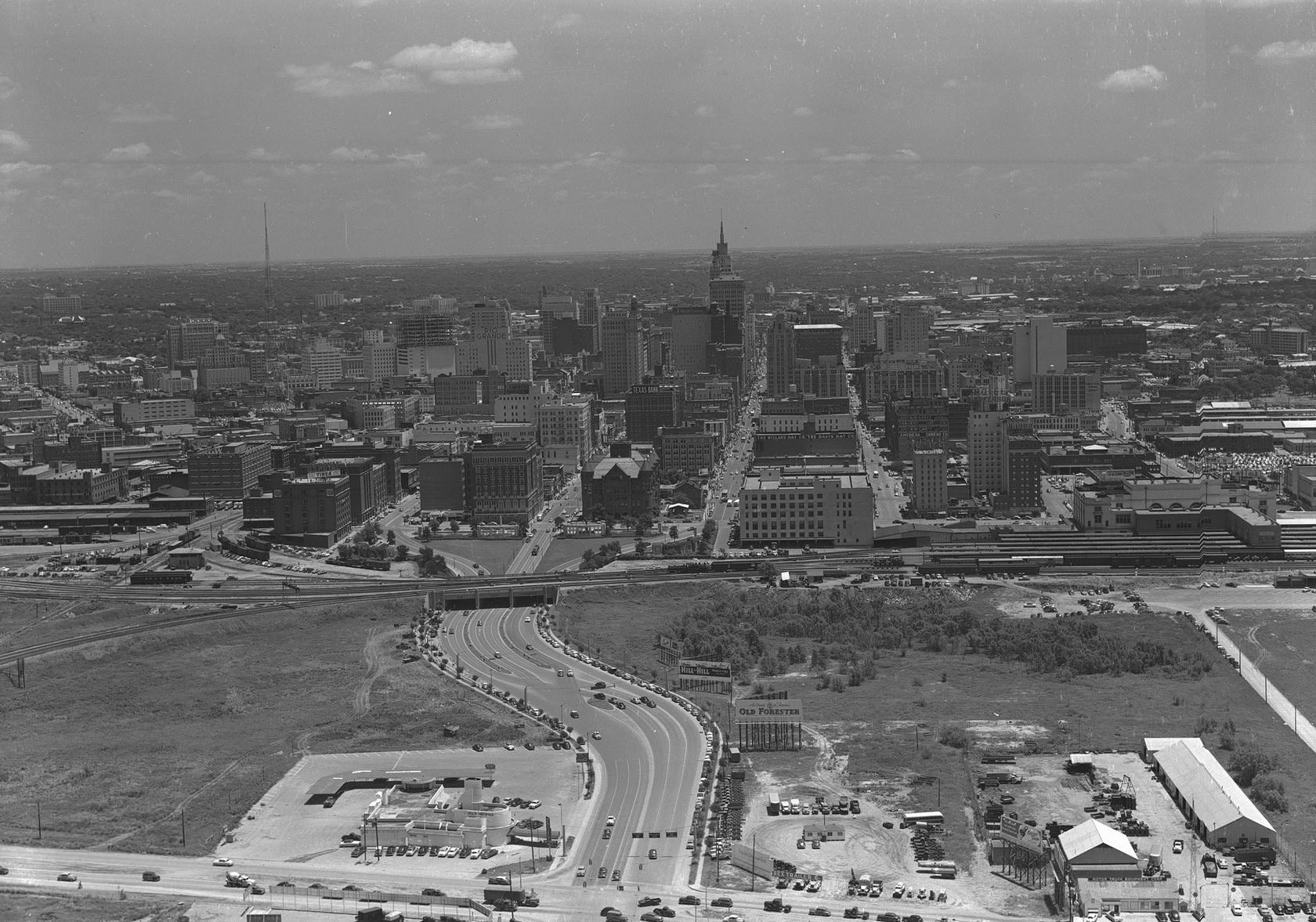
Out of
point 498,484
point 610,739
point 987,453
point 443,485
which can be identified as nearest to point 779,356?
point 987,453

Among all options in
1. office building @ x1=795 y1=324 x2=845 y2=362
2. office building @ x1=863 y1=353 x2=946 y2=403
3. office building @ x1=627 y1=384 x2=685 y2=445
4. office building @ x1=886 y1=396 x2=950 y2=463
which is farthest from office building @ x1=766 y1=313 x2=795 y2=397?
office building @ x1=886 y1=396 x2=950 y2=463

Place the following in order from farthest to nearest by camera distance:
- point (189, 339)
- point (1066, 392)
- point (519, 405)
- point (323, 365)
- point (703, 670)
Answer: point (189, 339) < point (323, 365) < point (1066, 392) < point (519, 405) < point (703, 670)

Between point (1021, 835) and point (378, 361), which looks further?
point (378, 361)

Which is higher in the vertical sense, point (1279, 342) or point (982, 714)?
point (1279, 342)

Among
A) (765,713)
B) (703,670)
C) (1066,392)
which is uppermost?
(1066,392)

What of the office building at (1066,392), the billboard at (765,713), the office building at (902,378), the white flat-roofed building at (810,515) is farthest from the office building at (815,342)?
the billboard at (765,713)

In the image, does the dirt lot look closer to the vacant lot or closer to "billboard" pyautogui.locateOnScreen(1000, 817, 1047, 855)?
the vacant lot

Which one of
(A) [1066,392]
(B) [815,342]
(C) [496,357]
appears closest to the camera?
(A) [1066,392]

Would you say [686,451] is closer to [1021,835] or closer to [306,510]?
[306,510]
